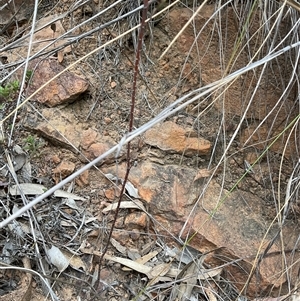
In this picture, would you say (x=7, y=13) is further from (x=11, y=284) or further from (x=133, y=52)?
(x=11, y=284)

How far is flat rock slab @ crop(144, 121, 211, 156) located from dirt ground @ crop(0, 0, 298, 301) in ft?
0.06

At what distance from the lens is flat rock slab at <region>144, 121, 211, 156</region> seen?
1.52 metres

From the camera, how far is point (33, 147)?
1.47 meters

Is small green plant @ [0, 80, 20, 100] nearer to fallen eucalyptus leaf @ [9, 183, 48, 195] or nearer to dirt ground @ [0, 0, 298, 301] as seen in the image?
dirt ground @ [0, 0, 298, 301]

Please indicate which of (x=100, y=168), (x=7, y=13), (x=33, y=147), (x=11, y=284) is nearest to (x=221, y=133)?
(x=100, y=168)

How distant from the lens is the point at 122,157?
4.91 feet

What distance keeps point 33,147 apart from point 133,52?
17.8 inches

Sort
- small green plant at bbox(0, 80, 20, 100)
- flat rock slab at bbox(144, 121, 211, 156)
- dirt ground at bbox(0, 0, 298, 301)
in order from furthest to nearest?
flat rock slab at bbox(144, 121, 211, 156) → small green plant at bbox(0, 80, 20, 100) → dirt ground at bbox(0, 0, 298, 301)

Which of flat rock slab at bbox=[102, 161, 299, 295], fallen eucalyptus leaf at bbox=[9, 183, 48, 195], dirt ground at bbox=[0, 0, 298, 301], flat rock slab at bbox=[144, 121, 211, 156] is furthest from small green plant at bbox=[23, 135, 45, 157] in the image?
flat rock slab at bbox=[144, 121, 211, 156]

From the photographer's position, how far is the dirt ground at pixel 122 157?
130 centimetres

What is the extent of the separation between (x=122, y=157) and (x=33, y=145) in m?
0.26

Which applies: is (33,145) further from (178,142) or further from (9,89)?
(178,142)

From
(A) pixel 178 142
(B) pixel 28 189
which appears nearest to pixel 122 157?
(A) pixel 178 142

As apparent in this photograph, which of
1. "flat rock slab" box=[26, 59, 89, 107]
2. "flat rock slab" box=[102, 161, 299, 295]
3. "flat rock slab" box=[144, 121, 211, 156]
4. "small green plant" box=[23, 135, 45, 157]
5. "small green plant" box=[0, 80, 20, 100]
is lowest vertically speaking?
"flat rock slab" box=[102, 161, 299, 295]
